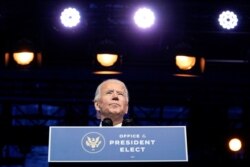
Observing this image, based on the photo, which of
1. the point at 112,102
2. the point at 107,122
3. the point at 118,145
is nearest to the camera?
the point at 118,145

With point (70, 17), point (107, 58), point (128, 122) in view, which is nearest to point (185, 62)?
point (107, 58)

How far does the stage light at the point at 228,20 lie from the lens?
7.44 m

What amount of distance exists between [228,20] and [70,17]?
1.98 metres

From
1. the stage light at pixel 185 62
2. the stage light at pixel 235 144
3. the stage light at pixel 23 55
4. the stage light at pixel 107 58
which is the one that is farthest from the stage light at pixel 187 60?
the stage light at pixel 235 144

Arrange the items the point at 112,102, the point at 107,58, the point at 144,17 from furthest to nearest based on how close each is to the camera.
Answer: the point at 107,58 → the point at 144,17 → the point at 112,102

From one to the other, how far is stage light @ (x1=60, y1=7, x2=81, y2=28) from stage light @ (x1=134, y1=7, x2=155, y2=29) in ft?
2.38

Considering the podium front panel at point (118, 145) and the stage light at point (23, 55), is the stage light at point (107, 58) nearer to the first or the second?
the stage light at point (23, 55)

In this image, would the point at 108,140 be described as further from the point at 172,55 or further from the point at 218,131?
the point at 218,131

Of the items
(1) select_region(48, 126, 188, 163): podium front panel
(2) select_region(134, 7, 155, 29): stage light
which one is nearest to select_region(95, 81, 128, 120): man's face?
(1) select_region(48, 126, 188, 163): podium front panel

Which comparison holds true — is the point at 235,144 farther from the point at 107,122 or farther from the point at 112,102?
the point at 107,122

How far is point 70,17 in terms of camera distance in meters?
7.43

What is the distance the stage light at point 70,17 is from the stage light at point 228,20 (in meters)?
1.79

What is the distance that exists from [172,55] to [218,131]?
170 inches

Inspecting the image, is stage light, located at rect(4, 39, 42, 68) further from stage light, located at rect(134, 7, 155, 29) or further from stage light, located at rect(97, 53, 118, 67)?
stage light, located at rect(134, 7, 155, 29)
